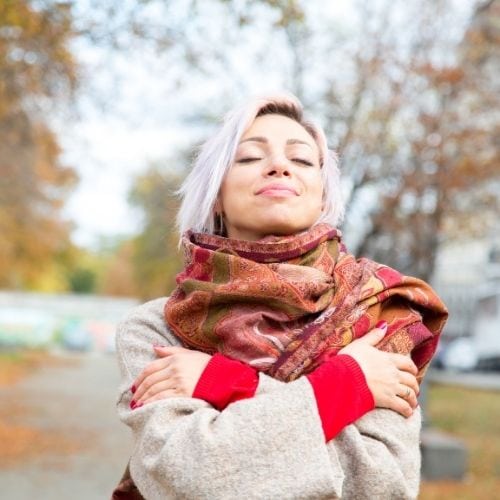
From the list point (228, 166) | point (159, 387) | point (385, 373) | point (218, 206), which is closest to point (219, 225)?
point (218, 206)

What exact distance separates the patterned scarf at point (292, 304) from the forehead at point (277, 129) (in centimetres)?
26

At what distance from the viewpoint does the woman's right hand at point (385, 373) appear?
1.88 meters

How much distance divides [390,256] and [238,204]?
7.41 metres

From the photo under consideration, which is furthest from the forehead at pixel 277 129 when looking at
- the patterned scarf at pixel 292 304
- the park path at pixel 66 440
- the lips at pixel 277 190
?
the park path at pixel 66 440

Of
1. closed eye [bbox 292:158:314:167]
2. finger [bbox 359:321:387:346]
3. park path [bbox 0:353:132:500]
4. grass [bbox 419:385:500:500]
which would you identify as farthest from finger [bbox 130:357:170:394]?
grass [bbox 419:385:500:500]

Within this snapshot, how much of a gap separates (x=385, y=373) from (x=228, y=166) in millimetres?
655

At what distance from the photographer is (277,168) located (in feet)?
6.89

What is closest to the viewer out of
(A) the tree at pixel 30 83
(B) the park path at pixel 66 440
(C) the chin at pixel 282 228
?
(C) the chin at pixel 282 228

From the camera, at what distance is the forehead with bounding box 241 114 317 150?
2.19 metres

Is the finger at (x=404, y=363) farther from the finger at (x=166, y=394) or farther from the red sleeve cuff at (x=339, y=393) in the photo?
the finger at (x=166, y=394)

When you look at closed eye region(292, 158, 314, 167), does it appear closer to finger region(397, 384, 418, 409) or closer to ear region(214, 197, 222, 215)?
ear region(214, 197, 222, 215)

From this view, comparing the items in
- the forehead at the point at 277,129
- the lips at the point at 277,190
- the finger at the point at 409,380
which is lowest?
the finger at the point at 409,380

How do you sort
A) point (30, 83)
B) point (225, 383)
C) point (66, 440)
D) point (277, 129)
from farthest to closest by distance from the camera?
point (66, 440)
point (30, 83)
point (277, 129)
point (225, 383)

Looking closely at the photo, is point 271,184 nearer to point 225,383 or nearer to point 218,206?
point 218,206
